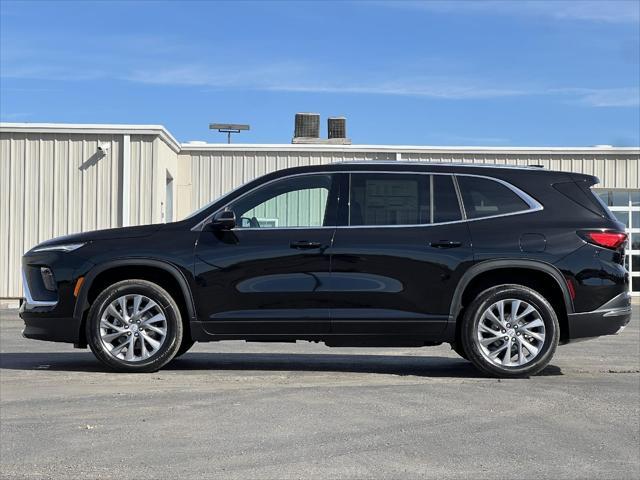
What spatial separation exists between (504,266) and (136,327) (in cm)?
315

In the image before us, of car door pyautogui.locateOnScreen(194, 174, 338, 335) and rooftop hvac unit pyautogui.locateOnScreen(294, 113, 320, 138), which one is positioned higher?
rooftop hvac unit pyautogui.locateOnScreen(294, 113, 320, 138)

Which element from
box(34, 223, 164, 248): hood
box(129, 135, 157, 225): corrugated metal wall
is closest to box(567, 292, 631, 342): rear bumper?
box(34, 223, 164, 248): hood

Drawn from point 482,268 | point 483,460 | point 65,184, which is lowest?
point 483,460

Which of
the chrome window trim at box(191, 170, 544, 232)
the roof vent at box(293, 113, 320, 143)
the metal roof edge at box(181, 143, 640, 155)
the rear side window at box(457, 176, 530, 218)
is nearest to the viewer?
the chrome window trim at box(191, 170, 544, 232)

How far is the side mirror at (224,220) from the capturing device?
28.3 ft

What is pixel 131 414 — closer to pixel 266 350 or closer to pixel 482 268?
pixel 482 268

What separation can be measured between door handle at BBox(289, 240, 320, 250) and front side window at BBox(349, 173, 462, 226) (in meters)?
0.40

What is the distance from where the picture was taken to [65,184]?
22875 mm

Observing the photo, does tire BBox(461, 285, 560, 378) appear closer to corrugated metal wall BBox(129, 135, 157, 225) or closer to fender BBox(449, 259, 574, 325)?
fender BBox(449, 259, 574, 325)

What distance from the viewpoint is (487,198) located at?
8.97m

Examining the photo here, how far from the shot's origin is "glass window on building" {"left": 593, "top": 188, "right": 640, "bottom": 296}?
84.7ft

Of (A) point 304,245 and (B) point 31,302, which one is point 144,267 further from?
(A) point 304,245

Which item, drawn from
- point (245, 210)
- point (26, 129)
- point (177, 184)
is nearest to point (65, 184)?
point (26, 129)

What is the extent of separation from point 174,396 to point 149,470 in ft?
6.89
